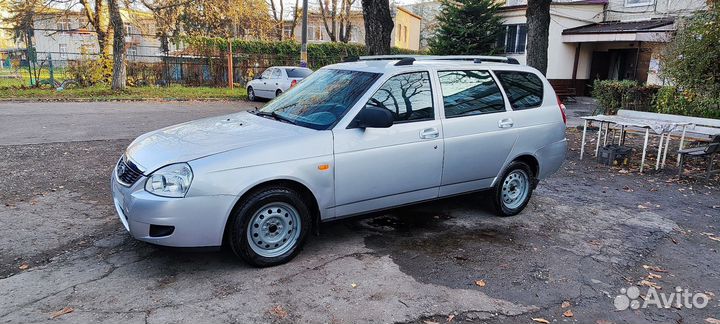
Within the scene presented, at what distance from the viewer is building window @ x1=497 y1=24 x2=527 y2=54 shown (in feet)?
77.9

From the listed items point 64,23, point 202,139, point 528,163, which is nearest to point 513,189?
point 528,163

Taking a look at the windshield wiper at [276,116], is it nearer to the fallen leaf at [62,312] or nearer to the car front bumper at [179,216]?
the car front bumper at [179,216]

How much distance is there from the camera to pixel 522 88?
5.62 metres

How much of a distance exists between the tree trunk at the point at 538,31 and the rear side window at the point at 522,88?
6.74 meters

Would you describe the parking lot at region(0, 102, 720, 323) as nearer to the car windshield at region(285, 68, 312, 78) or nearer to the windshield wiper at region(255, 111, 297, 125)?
the windshield wiper at region(255, 111, 297, 125)

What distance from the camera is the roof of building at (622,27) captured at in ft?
62.8

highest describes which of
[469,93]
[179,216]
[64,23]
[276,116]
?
[64,23]

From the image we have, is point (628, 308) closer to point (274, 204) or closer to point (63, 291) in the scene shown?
point (274, 204)

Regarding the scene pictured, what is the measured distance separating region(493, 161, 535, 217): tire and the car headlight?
11.0 ft

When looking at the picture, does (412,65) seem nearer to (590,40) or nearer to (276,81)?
(276,81)

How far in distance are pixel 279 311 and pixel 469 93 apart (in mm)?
3040

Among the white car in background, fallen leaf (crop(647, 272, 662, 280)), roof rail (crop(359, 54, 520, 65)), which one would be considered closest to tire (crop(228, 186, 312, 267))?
roof rail (crop(359, 54, 520, 65))

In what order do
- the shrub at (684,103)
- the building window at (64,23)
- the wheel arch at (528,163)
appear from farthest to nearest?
the building window at (64,23), the shrub at (684,103), the wheel arch at (528,163)

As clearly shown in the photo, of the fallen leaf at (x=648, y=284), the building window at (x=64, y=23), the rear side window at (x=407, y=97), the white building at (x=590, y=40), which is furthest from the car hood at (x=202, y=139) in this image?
the building window at (x=64, y=23)
